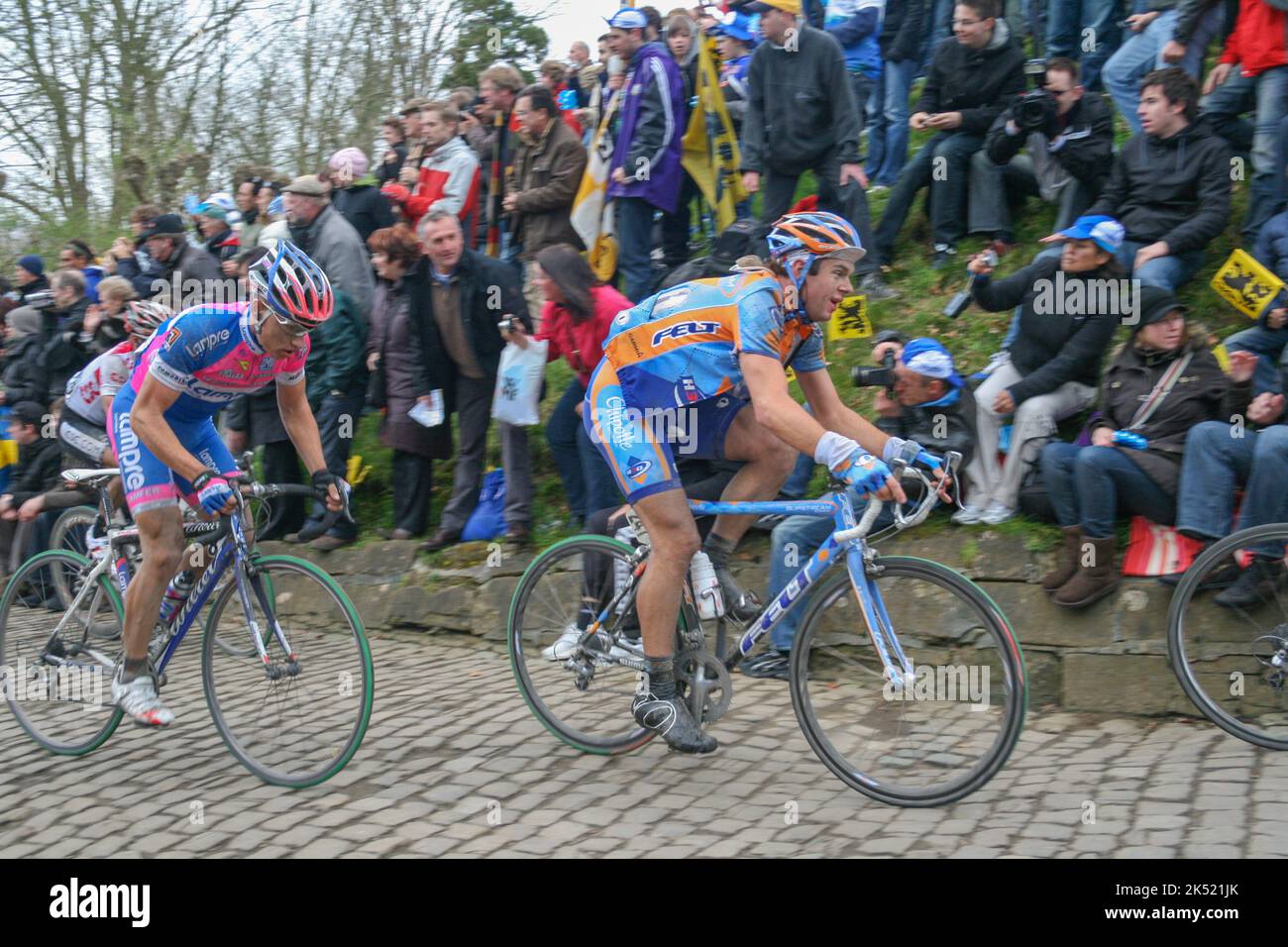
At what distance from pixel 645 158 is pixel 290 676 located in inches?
193

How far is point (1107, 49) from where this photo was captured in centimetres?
941

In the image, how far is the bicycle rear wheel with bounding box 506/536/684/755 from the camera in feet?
17.7

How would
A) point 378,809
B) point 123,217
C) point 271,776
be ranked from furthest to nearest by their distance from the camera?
point 123,217 → point 271,776 → point 378,809

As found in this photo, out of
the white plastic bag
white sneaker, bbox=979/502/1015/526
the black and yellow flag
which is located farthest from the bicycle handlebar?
the black and yellow flag

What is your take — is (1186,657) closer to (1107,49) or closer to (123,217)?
(1107,49)

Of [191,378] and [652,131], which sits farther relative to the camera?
[652,131]

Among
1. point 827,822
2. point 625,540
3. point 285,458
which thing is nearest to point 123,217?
point 285,458

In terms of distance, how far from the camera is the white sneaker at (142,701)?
5.59 meters

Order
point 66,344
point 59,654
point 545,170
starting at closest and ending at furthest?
point 59,654 → point 545,170 → point 66,344

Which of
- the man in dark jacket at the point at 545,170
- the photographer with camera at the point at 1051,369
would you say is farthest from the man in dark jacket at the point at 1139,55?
the man in dark jacket at the point at 545,170

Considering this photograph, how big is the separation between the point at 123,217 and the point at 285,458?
455 inches

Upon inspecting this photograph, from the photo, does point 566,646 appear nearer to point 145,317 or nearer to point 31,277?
point 145,317

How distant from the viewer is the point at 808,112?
324 inches

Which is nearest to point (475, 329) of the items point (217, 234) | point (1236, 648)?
point (217, 234)
